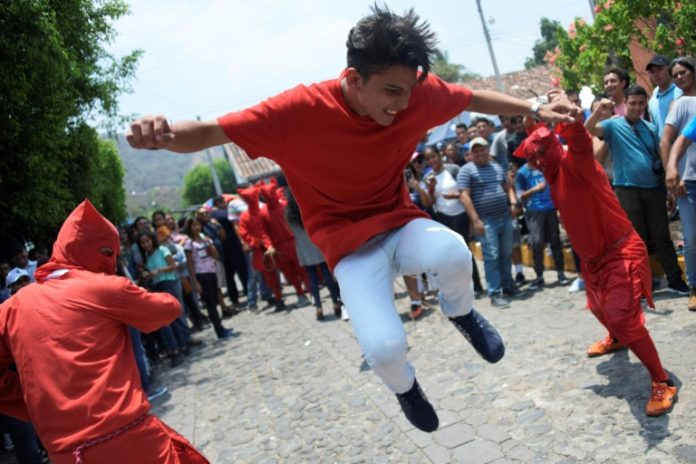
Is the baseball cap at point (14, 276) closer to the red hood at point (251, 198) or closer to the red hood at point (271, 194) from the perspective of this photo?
the red hood at point (251, 198)

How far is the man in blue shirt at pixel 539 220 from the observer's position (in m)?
8.50

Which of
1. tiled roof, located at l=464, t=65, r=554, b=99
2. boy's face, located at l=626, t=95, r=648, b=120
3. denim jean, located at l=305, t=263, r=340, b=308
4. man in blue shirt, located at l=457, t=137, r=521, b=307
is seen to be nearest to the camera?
boy's face, located at l=626, t=95, r=648, b=120

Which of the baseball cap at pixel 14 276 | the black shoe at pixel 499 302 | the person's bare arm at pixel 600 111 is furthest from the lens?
the black shoe at pixel 499 302

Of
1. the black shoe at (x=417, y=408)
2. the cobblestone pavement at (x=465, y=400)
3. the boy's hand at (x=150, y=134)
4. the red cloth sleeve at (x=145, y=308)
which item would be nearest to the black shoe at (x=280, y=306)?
the cobblestone pavement at (x=465, y=400)

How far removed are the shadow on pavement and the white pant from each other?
1510 mm

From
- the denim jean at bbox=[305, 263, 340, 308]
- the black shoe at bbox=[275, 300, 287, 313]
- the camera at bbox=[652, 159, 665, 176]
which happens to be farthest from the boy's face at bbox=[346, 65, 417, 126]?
the black shoe at bbox=[275, 300, 287, 313]

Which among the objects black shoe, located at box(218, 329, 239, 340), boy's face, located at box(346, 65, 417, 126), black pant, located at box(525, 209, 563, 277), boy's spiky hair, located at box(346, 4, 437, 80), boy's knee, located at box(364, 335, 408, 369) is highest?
boy's spiky hair, located at box(346, 4, 437, 80)

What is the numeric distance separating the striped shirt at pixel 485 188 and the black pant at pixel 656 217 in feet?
6.34

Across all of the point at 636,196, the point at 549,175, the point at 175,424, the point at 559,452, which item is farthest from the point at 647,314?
the point at 175,424

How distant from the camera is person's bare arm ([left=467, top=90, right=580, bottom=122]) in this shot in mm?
3719

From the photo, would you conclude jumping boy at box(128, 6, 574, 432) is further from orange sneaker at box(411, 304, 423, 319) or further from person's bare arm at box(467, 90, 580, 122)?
orange sneaker at box(411, 304, 423, 319)

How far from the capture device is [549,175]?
548cm

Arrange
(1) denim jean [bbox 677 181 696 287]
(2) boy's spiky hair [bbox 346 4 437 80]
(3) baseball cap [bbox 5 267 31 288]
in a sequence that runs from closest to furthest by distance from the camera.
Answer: (2) boy's spiky hair [bbox 346 4 437 80], (1) denim jean [bbox 677 181 696 287], (3) baseball cap [bbox 5 267 31 288]

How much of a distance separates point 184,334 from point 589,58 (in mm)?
8648
